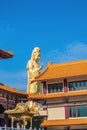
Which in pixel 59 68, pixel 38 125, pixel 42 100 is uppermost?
pixel 59 68

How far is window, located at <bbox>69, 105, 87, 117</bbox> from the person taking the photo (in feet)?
137

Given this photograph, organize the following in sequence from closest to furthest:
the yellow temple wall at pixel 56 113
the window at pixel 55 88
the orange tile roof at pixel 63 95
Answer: the orange tile roof at pixel 63 95, the yellow temple wall at pixel 56 113, the window at pixel 55 88

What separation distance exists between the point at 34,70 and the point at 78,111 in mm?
20262

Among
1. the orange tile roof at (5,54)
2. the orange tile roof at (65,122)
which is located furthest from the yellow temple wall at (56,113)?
the orange tile roof at (5,54)

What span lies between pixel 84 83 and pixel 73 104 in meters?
2.64

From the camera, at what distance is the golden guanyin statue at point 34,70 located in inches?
2406

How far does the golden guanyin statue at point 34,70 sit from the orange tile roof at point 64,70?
12.7 metres

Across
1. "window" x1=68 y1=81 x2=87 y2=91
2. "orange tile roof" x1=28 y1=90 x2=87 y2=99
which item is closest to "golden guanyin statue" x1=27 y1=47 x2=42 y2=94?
"orange tile roof" x1=28 y1=90 x2=87 y2=99

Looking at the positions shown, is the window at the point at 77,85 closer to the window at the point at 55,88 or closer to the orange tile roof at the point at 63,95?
the orange tile roof at the point at 63,95

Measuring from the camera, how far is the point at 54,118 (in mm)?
43219

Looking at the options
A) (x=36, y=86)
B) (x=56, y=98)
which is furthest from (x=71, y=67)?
(x=36, y=86)

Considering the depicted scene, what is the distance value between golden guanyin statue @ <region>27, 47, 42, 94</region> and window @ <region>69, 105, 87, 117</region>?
18.8 meters

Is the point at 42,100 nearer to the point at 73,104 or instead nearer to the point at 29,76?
the point at 73,104

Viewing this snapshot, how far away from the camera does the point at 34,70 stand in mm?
61156
